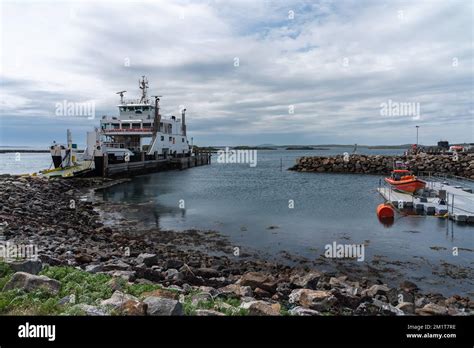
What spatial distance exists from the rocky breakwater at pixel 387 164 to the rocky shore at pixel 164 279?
4327cm

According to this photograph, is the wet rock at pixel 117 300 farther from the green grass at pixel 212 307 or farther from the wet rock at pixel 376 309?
the wet rock at pixel 376 309

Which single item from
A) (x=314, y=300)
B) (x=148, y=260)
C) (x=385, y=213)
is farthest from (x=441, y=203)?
(x=148, y=260)

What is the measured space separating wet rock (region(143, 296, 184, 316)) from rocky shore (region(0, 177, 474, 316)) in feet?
0.04

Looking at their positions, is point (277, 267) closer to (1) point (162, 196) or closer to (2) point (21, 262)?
(2) point (21, 262)

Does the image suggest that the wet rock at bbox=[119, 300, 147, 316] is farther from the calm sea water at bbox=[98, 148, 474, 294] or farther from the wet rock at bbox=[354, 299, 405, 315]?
the calm sea water at bbox=[98, 148, 474, 294]

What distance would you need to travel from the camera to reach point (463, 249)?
14297mm

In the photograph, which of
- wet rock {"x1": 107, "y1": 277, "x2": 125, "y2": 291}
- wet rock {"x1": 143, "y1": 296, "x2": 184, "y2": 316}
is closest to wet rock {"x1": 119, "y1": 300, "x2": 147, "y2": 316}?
wet rock {"x1": 143, "y1": 296, "x2": 184, "y2": 316}

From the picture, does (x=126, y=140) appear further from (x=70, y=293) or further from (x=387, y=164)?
(x=70, y=293)

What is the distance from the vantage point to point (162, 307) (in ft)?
16.6

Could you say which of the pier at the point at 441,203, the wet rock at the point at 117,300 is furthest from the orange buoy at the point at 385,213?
the wet rock at the point at 117,300

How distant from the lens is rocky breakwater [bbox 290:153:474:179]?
49.6 m

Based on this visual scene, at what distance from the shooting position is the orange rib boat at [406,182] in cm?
2625

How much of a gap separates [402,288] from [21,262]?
31.2 feet

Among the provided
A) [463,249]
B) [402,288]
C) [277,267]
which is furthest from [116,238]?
[463,249]
